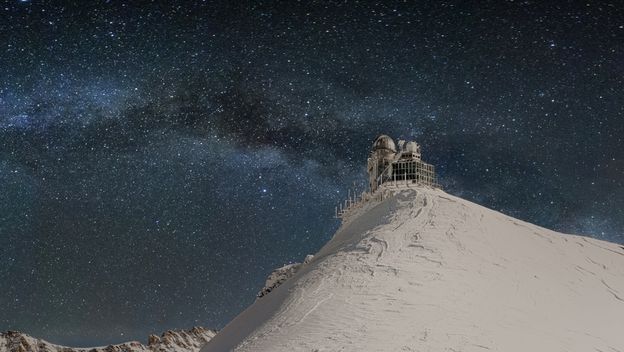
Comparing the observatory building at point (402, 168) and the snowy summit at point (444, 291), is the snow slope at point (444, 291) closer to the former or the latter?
the snowy summit at point (444, 291)

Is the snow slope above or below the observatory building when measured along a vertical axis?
below

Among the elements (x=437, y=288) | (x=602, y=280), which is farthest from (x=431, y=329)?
(x=602, y=280)

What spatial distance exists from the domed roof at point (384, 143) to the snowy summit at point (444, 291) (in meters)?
14.8

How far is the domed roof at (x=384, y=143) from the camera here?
69.6 meters

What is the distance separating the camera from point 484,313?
116 ft

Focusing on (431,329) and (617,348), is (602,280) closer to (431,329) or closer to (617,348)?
(617,348)

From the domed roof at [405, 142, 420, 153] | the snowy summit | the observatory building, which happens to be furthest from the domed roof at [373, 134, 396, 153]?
the snowy summit

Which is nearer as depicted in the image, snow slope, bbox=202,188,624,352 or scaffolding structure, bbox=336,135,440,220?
snow slope, bbox=202,188,624,352

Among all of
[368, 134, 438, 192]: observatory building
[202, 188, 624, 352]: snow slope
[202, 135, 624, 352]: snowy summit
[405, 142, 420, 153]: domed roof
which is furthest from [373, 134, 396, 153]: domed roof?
[202, 188, 624, 352]: snow slope

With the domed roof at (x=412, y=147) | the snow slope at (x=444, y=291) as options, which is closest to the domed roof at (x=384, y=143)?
the domed roof at (x=412, y=147)

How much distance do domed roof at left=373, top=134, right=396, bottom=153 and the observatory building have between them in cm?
105

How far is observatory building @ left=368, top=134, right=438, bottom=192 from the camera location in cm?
6353

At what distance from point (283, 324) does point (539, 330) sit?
49.3 feet

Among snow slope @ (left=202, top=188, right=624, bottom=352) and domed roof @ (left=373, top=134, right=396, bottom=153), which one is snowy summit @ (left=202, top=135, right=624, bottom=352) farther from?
domed roof @ (left=373, top=134, right=396, bottom=153)
